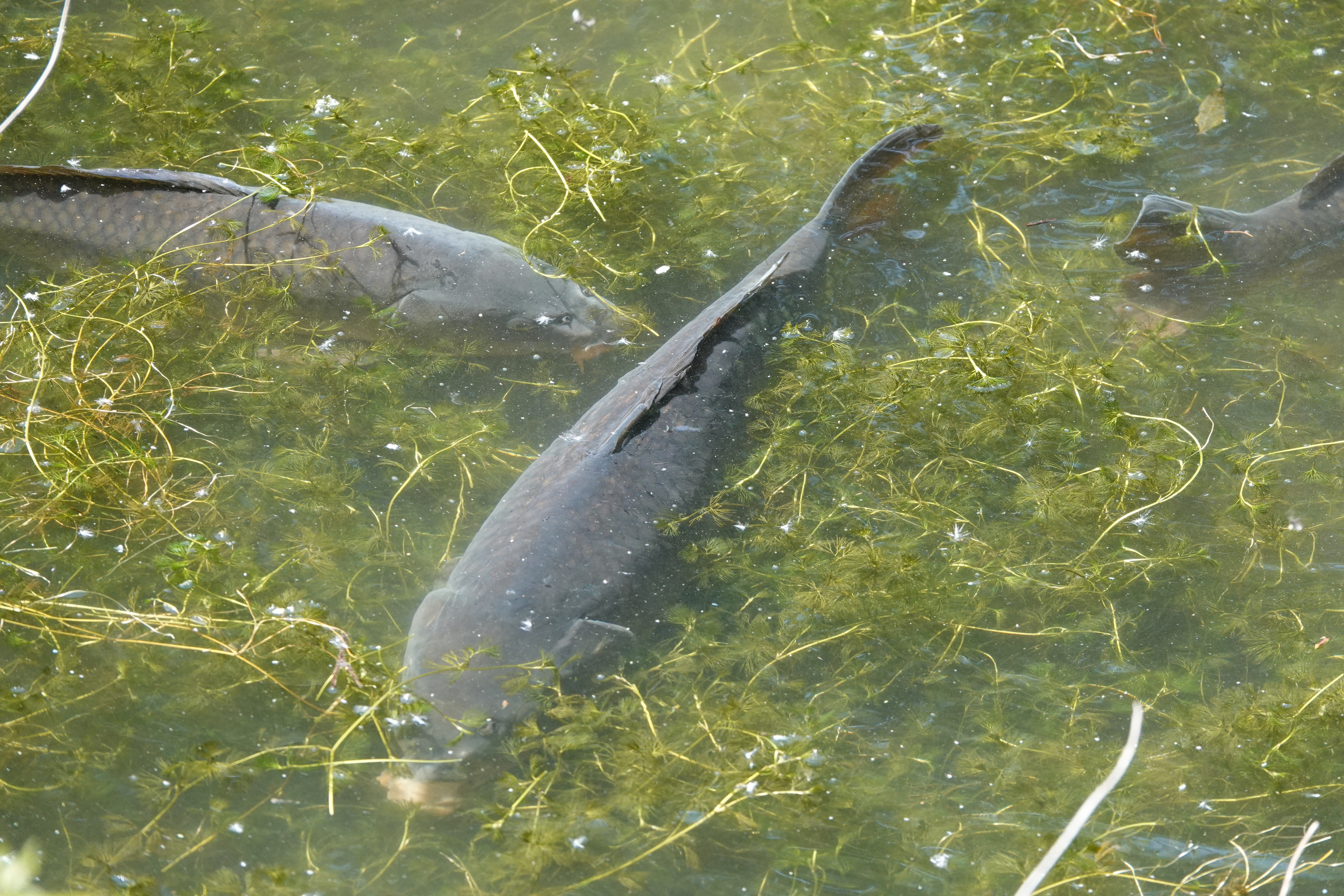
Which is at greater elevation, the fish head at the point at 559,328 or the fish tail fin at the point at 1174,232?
the fish head at the point at 559,328

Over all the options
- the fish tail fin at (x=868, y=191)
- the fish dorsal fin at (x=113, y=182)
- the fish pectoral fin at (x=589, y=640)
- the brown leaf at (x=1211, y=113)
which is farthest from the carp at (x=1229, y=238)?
the fish dorsal fin at (x=113, y=182)

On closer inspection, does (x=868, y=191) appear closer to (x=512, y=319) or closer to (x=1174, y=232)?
(x=1174, y=232)

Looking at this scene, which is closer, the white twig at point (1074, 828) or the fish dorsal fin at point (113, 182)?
the white twig at point (1074, 828)

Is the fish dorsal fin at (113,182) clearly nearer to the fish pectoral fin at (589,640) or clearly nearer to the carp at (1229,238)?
the fish pectoral fin at (589,640)

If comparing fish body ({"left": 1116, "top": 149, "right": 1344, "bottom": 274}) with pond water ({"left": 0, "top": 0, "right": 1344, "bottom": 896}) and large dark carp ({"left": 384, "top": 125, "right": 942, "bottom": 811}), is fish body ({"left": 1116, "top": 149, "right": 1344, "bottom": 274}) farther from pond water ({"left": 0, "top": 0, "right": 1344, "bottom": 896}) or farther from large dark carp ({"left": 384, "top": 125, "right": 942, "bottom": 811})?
large dark carp ({"left": 384, "top": 125, "right": 942, "bottom": 811})

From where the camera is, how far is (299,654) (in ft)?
10.9

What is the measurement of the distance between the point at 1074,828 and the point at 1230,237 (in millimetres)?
3409

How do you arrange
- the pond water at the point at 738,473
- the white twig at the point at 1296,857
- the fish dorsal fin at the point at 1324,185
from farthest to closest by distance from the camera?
the fish dorsal fin at the point at 1324,185
the pond water at the point at 738,473
the white twig at the point at 1296,857

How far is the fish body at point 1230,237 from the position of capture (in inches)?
186

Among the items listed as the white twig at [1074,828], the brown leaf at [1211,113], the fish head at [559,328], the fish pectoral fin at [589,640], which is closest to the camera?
the white twig at [1074,828]

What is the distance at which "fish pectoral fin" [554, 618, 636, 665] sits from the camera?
323cm

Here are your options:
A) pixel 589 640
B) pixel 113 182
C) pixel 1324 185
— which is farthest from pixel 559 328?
pixel 1324 185

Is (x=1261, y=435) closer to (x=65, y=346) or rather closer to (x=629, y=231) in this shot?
(x=629, y=231)

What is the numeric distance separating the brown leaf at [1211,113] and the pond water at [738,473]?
0.28ft
